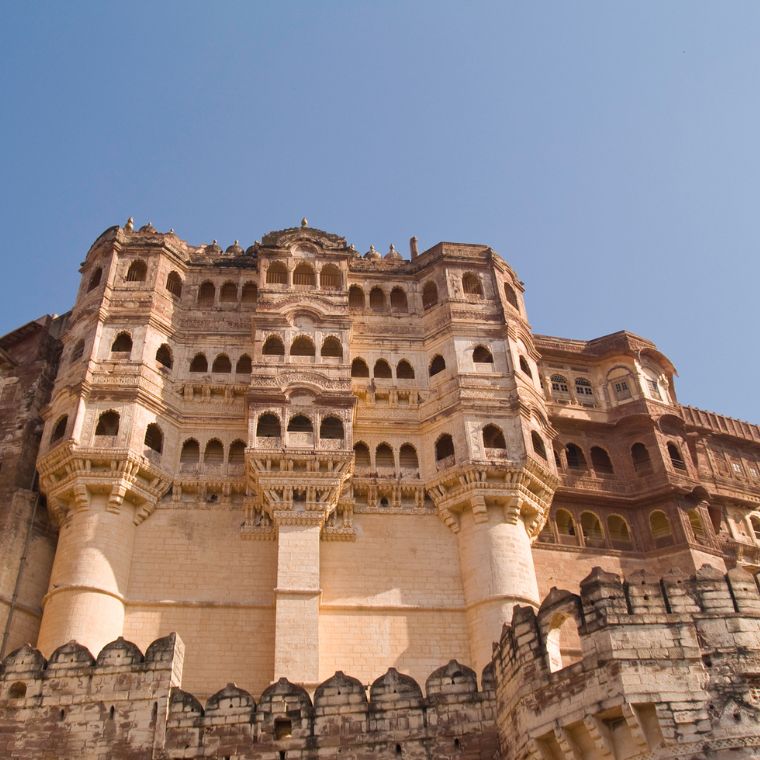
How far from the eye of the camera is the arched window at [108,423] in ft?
89.6

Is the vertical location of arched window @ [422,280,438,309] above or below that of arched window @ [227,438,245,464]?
above

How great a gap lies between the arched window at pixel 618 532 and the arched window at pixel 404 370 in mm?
8162

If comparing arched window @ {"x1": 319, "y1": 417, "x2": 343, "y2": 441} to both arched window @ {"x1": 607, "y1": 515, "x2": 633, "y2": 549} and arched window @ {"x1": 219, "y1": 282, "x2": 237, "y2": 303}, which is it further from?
arched window @ {"x1": 607, "y1": 515, "x2": 633, "y2": 549}

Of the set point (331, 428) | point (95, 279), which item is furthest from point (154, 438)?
point (95, 279)

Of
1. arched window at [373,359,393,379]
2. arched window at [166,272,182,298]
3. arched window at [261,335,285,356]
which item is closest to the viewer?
arched window at [261,335,285,356]

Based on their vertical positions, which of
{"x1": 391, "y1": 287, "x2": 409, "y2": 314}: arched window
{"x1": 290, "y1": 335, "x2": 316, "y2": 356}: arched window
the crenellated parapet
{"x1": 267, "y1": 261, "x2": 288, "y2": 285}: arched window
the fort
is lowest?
the crenellated parapet

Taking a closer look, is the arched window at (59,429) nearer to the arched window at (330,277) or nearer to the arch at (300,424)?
the arch at (300,424)

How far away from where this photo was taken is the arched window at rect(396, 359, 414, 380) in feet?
100

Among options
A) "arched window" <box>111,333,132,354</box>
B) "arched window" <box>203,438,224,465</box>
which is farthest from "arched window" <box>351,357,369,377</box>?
"arched window" <box>111,333,132,354</box>

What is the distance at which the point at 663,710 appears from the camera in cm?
1249

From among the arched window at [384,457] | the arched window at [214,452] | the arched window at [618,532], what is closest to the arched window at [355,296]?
the arched window at [384,457]

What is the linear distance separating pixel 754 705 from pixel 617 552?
60.8 ft

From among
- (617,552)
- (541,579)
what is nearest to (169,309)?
(541,579)

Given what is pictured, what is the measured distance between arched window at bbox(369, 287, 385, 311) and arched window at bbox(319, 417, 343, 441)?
5.99 metres
